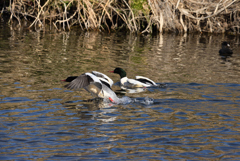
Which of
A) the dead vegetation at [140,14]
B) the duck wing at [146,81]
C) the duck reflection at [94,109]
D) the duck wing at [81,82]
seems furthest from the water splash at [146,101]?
the dead vegetation at [140,14]

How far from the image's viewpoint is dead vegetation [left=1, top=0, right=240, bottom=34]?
744 inches

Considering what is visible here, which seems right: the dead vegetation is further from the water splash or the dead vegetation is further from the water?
the water splash

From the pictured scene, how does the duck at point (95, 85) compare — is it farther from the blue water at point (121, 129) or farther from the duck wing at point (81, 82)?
the blue water at point (121, 129)

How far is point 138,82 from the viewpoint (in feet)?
30.1

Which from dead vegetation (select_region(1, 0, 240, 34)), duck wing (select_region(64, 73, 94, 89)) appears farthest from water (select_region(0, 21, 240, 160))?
dead vegetation (select_region(1, 0, 240, 34))

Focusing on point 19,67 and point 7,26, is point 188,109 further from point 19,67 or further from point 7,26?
point 7,26

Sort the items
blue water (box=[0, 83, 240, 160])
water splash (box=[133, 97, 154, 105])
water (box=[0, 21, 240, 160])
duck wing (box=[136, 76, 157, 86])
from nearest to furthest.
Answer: blue water (box=[0, 83, 240, 160]) < water (box=[0, 21, 240, 160]) < water splash (box=[133, 97, 154, 105]) < duck wing (box=[136, 76, 157, 86])

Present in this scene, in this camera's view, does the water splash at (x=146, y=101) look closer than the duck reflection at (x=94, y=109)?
No

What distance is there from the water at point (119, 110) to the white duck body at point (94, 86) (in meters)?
0.25

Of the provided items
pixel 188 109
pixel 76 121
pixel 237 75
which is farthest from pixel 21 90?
pixel 237 75

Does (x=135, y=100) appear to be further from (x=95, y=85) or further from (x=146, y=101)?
(x=95, y=85)

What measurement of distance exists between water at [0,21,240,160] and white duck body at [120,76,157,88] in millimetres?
198

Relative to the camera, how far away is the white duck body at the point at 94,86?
299 inches

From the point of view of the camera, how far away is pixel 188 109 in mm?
7090
